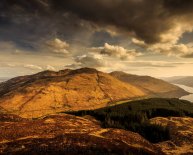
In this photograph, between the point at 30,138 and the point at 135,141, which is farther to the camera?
the point at 135,141

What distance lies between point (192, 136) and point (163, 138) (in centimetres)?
762

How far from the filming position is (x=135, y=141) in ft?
157

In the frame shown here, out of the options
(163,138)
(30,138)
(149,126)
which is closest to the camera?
(30,138)

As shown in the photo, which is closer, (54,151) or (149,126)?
(54,151)

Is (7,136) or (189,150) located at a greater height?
(7,136)

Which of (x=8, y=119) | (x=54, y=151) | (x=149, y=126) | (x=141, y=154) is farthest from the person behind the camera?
(x=8, y=119)

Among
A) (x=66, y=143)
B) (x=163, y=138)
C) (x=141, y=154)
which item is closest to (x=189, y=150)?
(x=163, y=138)

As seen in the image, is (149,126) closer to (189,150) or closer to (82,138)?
(189,150)

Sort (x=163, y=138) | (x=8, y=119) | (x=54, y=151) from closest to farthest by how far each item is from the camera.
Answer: (x=54, y=151) → (x=163, y=138) → (x=8, y=119)

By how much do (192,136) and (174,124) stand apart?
53.5 feet

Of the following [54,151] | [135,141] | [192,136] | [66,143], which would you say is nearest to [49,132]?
A: [66,143]

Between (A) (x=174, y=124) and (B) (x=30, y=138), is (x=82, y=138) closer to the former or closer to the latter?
(B) (x=30, y=138)

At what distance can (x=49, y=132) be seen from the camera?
156 feet

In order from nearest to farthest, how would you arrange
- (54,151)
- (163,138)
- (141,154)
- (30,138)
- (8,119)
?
1. (54,151)
2. (141,154)
3. (30,138)
4. (163,138)
5. (8,119)
